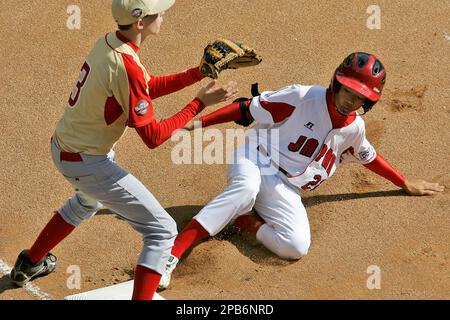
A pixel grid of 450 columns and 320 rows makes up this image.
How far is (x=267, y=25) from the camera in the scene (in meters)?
9.05

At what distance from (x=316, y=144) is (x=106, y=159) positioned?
6.15 feet

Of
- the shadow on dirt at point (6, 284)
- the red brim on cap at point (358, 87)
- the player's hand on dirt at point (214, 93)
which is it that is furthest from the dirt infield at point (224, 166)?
the player's hand on dirt at point (214, 93)

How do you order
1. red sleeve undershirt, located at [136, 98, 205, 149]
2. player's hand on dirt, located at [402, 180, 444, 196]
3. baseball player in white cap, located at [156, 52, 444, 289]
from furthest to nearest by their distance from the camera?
player's hand on dirt, located at [402, 180, 444, 196]
baseball player in white cap, located at [156, 52, 444, 289]
red sleeve undershirt, located at [136, 98, 205, 149]

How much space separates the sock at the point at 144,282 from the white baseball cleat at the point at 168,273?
0.49 m

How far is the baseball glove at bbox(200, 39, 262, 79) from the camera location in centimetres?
595

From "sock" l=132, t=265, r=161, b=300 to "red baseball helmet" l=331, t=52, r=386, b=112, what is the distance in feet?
6.70

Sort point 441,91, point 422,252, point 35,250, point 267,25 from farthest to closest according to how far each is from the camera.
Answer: point 267,25, point 441,91, point 422,252, point 35,250

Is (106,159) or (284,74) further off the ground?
(106,159)

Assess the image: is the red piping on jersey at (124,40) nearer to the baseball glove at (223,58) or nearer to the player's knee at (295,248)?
the baseball glove at (223,58)

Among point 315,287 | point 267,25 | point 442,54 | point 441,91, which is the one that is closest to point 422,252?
point 315,287

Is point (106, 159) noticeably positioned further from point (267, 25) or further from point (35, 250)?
point (267, 25)

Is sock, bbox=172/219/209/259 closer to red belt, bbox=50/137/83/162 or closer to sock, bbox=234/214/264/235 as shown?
sock, bbox=234/214/264/235

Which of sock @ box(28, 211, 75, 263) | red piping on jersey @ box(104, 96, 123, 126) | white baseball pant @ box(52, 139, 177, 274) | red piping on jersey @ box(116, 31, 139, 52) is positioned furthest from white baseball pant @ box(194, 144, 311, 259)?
red piping on jersey @ box(116, 31, 139, 52)

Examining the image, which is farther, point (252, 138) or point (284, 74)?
point (284, 74)
